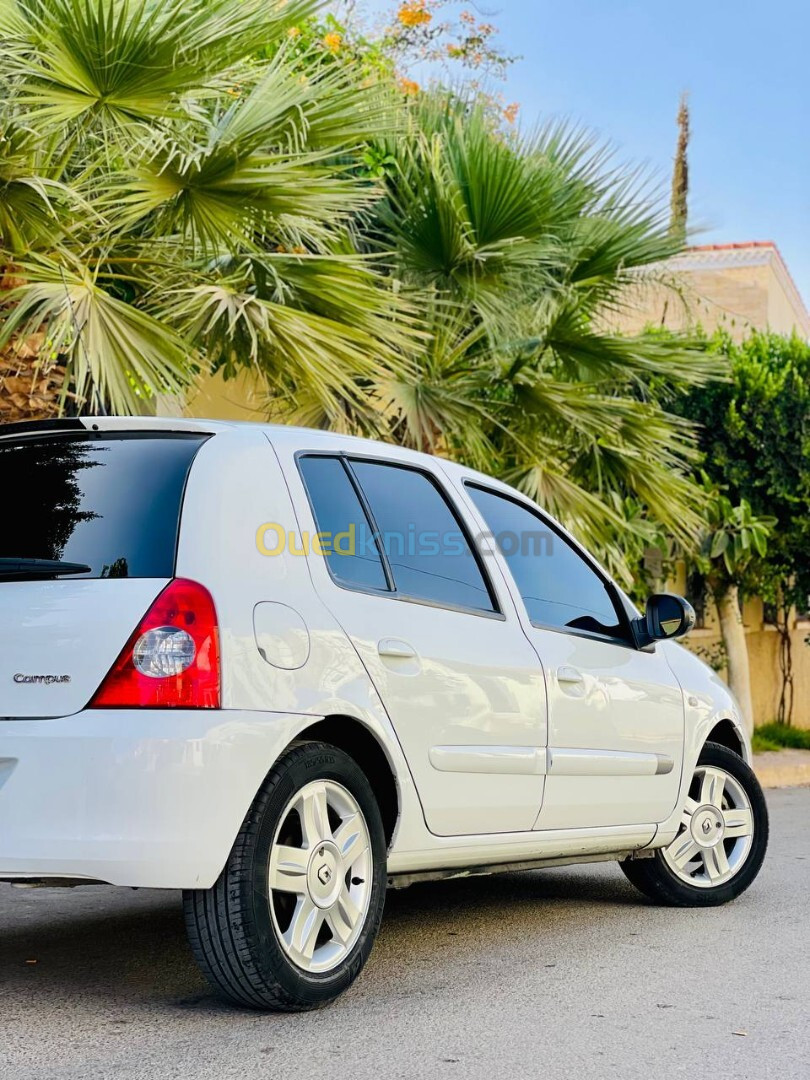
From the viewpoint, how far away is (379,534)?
477cm

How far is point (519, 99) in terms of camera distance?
1870 centimetres

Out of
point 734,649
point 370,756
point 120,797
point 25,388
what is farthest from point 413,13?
point 120,797

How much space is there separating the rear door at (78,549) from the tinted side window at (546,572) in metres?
1.51

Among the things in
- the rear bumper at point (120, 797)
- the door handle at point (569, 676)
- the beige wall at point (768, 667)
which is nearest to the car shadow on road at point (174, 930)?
the rear bumper at point (120, 797)

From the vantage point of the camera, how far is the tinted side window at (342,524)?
4.52 m

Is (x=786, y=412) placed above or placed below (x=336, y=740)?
above

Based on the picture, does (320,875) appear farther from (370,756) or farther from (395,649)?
(395,649)

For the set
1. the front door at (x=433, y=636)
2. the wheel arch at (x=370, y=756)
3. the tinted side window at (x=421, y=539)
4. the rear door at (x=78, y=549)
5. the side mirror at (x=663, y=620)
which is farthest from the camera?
the side mirror at (x=663, y=620)

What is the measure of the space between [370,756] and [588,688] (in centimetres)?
122

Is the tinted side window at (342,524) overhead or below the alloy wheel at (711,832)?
overhead

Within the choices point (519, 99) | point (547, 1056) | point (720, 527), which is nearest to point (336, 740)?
point (547, 1056)

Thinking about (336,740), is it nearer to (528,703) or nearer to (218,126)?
(528,703)

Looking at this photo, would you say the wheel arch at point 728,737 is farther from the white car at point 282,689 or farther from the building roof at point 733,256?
the building roof at point 733,256

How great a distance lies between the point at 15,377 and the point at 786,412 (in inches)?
367
